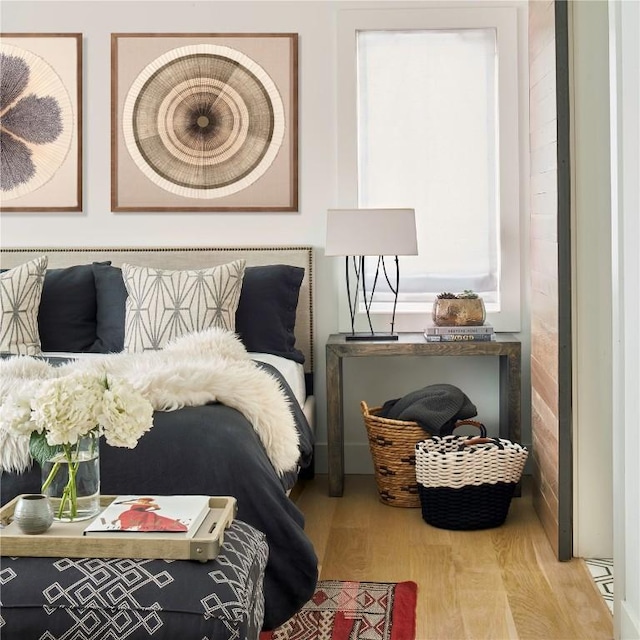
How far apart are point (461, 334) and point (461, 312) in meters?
0.10

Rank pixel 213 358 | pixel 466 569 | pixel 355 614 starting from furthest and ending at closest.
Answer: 1. pixel 213 358
2. pixel 466 569
3. pixel 355 614

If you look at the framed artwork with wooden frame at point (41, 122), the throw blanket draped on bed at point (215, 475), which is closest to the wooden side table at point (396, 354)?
Result: the throw blanket draped on bed at point (215, 475)

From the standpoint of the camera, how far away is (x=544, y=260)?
340 centimetres

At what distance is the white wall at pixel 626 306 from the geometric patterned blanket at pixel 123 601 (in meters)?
1.11

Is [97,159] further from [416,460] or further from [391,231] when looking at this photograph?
[416,460]

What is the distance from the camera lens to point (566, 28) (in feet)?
10.1

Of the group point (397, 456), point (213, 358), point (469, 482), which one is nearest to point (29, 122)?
point (213, 358)

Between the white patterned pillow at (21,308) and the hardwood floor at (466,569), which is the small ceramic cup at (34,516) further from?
the white patterned pillow at (21,308)

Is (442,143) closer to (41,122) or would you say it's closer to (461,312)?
(461,312)

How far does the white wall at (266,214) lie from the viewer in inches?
171

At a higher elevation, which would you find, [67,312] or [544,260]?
[544,260]

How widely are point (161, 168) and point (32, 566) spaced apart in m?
2.89

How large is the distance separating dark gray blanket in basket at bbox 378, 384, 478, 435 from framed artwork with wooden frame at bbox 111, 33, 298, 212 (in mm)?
1126

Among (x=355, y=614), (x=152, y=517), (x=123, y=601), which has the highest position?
(x=152, y=517)
